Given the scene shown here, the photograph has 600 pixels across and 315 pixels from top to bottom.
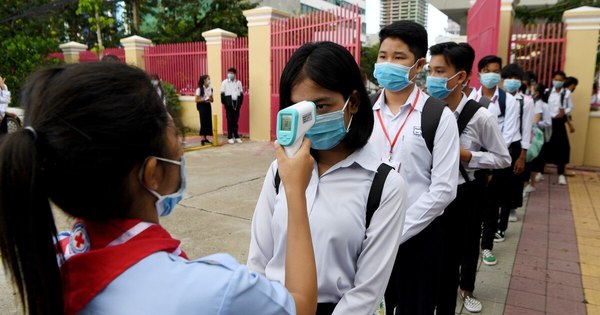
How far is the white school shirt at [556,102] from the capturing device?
6.92 m

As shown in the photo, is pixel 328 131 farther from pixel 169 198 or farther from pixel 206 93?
pixel 206 93

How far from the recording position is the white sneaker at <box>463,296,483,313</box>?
121 inches

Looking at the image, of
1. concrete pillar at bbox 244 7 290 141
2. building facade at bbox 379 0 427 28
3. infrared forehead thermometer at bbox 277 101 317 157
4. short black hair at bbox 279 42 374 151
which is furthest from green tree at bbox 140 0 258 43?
infrared forehead thermometer at bbox 277 101 317 157

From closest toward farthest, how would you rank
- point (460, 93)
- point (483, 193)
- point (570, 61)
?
point (460, 93) → point (483, 193) → point (570, 61)

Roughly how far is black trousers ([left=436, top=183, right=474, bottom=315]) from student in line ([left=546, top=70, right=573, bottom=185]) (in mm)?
4984

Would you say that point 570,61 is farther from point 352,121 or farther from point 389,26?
point 352,121

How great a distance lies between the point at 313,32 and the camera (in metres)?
8.59

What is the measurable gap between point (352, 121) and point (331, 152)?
0.42 feet

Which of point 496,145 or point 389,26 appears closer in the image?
point 389,26

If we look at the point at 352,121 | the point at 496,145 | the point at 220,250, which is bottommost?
the point at 220,250

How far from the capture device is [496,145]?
110 inches

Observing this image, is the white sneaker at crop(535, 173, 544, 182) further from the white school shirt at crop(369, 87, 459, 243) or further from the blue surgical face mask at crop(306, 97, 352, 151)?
the blue surgical face mask at crop(306, 97, 352, 151)

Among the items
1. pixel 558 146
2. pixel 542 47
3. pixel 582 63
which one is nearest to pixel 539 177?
pixel 558 146

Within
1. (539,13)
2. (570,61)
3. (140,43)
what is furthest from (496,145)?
(140,43)
